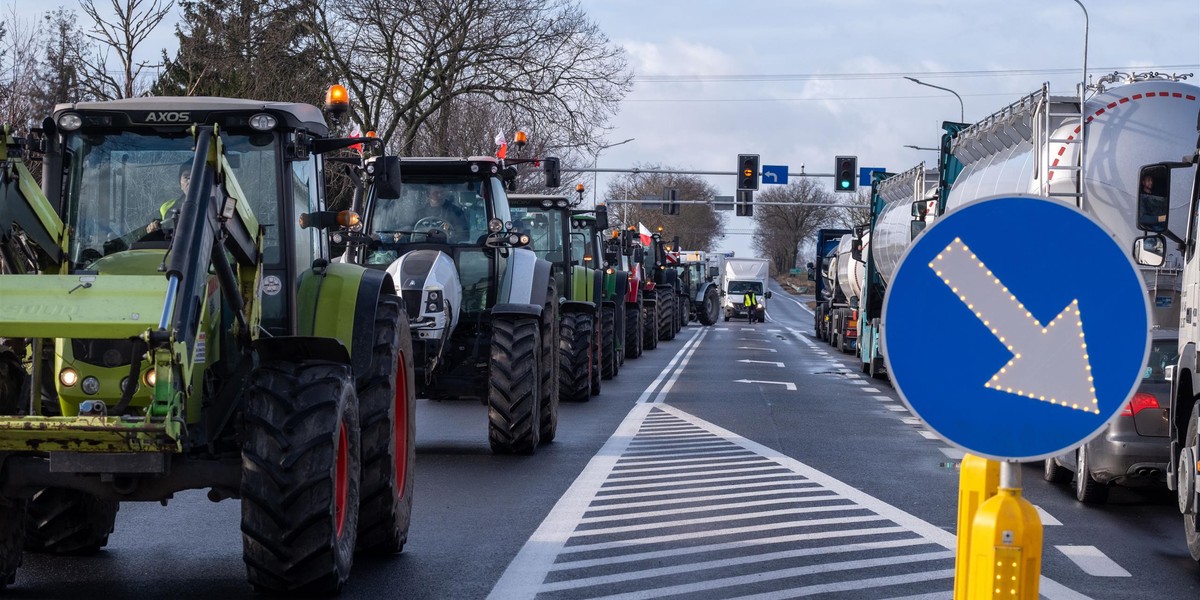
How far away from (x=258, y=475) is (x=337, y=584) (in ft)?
2.10

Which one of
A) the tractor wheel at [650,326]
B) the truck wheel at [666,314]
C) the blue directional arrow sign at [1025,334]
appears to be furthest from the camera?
the truck wheel at [666,314]

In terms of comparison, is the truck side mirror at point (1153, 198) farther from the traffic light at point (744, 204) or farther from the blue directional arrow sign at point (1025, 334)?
the traffic light at point (744, 204)

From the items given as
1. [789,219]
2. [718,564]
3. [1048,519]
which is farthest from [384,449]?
[789,219]

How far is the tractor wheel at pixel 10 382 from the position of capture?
6.82m

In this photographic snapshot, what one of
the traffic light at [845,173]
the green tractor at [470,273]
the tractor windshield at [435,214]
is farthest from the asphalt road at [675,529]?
the traffic light at [845,173]

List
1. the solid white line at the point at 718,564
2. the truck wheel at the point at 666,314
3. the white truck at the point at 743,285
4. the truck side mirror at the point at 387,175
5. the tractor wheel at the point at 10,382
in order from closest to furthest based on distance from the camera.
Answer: the tractor wheel at the point at 10,382 → the solid white line at the point at 718,564 → the truck side mirror at the point at 387,175 → the truck wheel at the point at 666,314 → the white truck at the point at 743,285

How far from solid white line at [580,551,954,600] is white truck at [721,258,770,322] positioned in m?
65.6

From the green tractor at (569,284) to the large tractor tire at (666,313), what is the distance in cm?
1784

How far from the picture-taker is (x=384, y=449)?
8.16 metres

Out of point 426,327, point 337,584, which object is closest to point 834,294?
point 426,327

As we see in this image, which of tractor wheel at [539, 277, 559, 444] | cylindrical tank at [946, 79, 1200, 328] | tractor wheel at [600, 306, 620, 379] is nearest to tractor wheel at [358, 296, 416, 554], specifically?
tractor wheel at [539, 277, 559, 444]

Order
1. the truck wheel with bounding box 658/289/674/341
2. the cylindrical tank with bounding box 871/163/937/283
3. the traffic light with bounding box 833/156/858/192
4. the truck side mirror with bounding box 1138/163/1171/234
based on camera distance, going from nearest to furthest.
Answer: the truck side mirror with bounding box 1138/163/1171/234, the cylindrical tank with bounding box 871/163/937/283, the truck wheel with bounding box 658/289/674/341, the traffic light with bounding box 833/156/858/192

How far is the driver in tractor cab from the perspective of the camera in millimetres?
14602

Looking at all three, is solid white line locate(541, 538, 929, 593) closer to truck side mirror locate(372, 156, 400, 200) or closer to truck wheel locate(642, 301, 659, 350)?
truck side mirror locate(372, 156, 400, 200)
